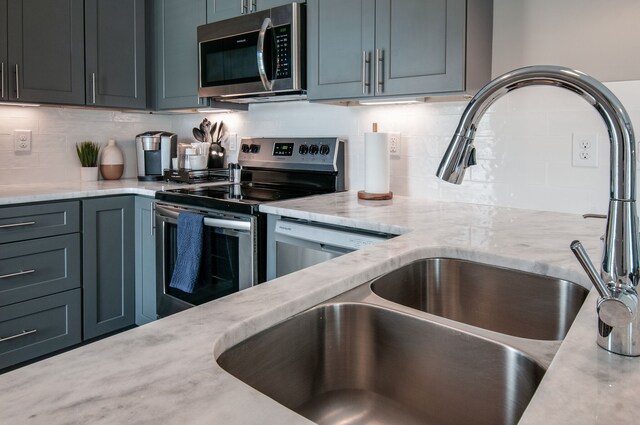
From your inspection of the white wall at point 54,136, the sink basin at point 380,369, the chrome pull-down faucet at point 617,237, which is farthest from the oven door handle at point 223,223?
the chrome pull-down faucet at point 617,237

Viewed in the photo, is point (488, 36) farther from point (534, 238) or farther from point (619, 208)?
point (619, 208)

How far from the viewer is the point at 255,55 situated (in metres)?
2.46

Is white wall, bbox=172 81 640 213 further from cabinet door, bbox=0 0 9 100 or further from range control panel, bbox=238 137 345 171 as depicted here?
cabinet door, bbox=0 0 9 100

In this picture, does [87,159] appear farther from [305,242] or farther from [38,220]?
[305,242]

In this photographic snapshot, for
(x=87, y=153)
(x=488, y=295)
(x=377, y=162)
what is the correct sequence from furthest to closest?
(x=87, y=153), (x=377, y=162), (x=488, y=295)

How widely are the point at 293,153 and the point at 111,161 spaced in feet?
4.33

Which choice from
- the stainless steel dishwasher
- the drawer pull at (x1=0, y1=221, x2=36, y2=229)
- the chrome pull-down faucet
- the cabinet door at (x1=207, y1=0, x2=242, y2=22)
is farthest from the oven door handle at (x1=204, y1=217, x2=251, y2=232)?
the chrome pull-down faucet

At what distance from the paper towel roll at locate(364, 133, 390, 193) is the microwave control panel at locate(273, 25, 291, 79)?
1.75 feet

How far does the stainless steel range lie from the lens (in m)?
2.12

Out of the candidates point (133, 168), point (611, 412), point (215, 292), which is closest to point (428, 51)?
point (215, 292)

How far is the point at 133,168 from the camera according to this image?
11.3 feet

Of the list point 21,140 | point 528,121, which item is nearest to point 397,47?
point 528,121

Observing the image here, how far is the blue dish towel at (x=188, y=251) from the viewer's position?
226 cm

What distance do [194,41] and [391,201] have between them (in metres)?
1.59
